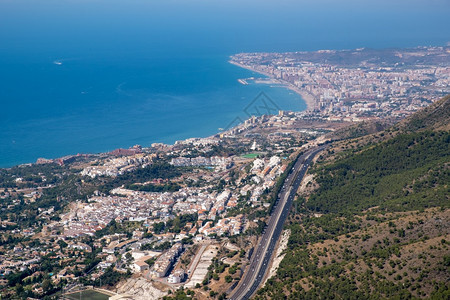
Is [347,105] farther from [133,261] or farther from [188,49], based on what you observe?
[188,49]

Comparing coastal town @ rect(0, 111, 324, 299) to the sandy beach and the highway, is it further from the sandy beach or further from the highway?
the sandy beach

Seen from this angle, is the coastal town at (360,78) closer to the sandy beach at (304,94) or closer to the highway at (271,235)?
the sandy beach at (304,94)

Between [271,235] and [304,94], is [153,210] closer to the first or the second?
[271,235]

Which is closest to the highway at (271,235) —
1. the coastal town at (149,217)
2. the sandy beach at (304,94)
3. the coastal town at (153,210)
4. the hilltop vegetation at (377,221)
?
the coastal town at (153,210)

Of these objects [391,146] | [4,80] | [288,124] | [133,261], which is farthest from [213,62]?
[133,261]

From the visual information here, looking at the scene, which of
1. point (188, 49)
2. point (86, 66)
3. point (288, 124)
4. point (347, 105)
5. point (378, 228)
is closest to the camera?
point (378, 228)

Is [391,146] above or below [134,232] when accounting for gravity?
above

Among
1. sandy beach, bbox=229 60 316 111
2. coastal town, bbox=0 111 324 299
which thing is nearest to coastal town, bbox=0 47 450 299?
coastal town, bbox=0 111 324 299
